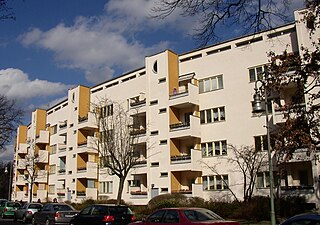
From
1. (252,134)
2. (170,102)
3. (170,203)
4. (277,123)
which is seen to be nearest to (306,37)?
(277,123)

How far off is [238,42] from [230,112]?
6.42 meters

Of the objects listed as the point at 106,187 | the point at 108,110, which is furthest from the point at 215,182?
the point at 108,110

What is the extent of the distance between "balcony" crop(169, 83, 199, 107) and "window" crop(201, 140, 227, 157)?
409 cm

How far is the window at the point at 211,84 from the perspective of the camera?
113ft

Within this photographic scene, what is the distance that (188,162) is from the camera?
33.1 m

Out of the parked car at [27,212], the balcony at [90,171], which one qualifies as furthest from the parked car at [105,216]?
the balcony at [90,171]

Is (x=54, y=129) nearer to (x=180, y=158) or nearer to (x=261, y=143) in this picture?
(x=180, y=158)

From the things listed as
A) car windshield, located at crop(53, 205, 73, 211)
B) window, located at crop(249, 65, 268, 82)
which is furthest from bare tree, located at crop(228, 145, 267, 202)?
car windshield, located at crop(53, 205, 73, 211)

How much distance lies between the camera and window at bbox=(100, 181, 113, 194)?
141 feet

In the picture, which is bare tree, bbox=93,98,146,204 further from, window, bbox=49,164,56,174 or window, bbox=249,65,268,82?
window, bbox=49,164,56,174

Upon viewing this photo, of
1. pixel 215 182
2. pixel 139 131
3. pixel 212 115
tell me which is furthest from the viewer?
pixel 139 131

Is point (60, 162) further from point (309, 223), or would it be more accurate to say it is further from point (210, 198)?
point (309, 223)

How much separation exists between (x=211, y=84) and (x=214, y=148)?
6011mm

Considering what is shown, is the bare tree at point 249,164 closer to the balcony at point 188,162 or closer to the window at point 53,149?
the balcony at point 188,162
